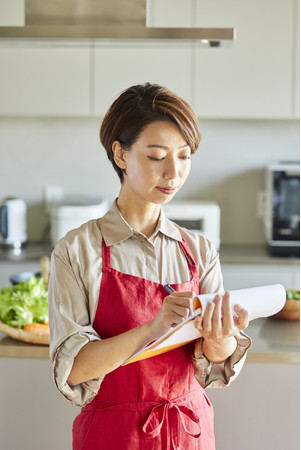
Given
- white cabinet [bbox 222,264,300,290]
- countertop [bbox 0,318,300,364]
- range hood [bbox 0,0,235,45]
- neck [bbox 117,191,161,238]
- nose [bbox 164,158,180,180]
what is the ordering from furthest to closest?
white cabinet [bbox 222,264,300,290]
range hood [bbox 0,0,235,45]
countertop [bbox 0,318,300,364]
neck [bbox 117,191,161,238]
nose [bbox 164,158,180,180]

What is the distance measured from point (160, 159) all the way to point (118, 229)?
19cm

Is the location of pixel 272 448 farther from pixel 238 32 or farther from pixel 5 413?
pixel 238 32

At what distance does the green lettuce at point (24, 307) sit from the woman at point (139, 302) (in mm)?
506

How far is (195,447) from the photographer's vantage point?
1.27 m

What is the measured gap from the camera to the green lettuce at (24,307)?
68.1 inches

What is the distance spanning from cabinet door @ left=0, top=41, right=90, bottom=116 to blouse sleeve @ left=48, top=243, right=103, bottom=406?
2.18 m

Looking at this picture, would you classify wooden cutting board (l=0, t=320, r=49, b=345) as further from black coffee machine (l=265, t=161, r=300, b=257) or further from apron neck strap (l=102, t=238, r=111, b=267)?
black coffee machine (l=265, t=161, r=300, b=257)

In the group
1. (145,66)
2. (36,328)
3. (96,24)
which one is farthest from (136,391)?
(145,66)

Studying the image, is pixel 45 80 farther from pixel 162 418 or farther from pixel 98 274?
pixel 162 418

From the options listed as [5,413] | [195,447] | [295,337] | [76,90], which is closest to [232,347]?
[195,447]

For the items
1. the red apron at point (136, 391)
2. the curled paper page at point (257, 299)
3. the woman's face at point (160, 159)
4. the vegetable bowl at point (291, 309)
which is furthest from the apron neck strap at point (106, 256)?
the vegetable bowl at point (291, 309)

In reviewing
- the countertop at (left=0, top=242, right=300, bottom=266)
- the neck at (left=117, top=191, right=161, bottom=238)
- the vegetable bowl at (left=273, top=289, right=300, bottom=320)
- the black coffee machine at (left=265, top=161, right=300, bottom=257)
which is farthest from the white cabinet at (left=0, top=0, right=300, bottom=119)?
the neck at (left=117, top=191, right=161, bottom=238)

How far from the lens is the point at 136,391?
48.6 inches

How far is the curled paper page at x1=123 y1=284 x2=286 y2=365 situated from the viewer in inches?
42.3
